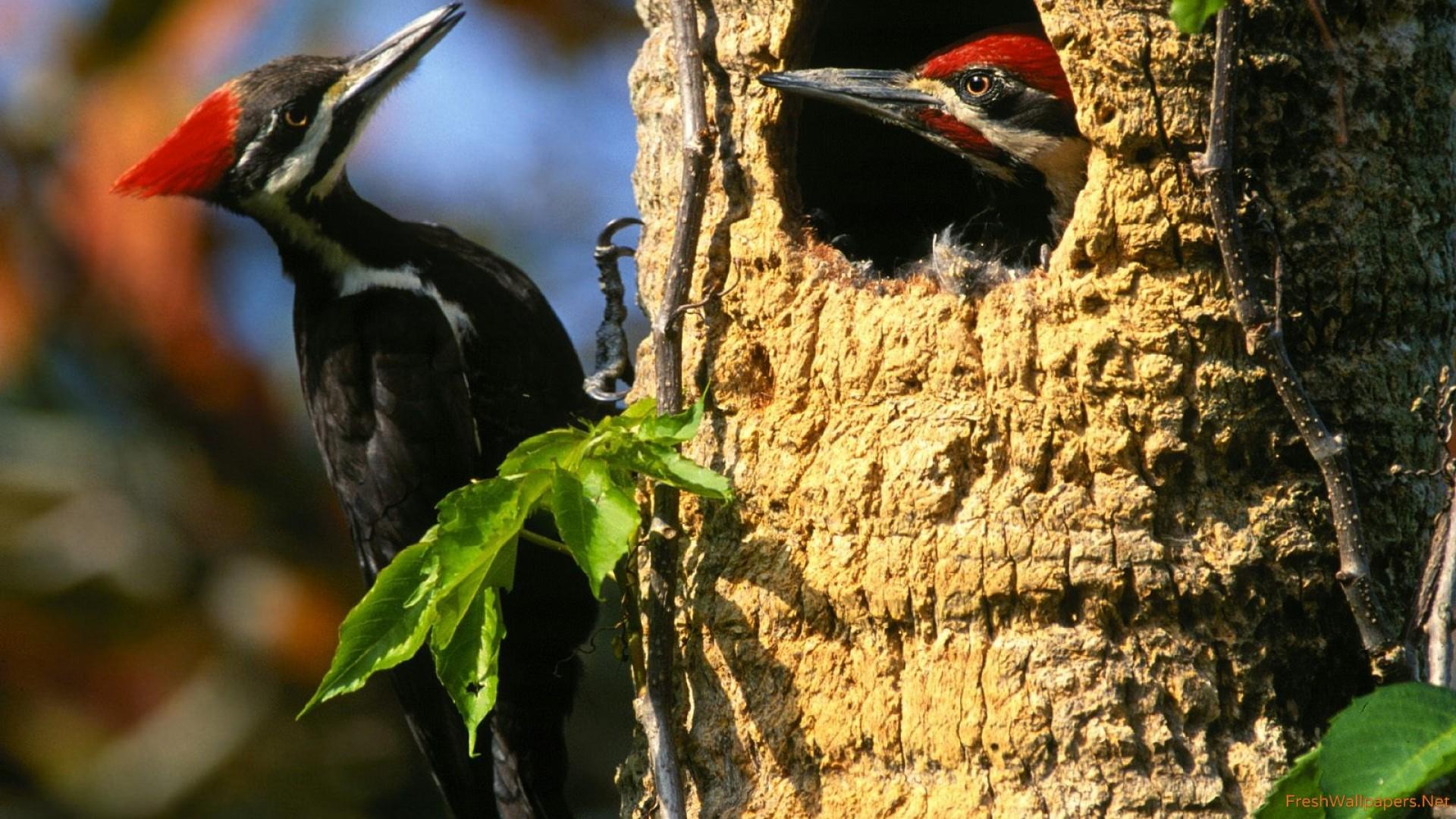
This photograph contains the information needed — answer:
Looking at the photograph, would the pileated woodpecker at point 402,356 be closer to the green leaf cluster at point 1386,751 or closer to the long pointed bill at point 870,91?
the long pointed bill at point 870,91

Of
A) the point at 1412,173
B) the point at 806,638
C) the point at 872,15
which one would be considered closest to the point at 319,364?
the point at 872,15

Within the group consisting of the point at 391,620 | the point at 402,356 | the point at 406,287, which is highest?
the point at 406,287

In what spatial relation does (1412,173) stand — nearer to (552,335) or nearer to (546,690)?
(552,335)

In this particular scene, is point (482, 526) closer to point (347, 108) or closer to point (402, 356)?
point (402, 356)

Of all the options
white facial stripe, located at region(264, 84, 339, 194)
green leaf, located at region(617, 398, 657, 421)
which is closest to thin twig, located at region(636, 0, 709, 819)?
green leaf, located at region(617, 398, 657, 421)

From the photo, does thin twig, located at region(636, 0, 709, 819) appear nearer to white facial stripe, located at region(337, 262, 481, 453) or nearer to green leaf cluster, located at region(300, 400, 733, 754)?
green leaf cluster, located at region(300, 400, 733, 754)

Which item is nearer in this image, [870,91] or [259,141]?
[870,91]

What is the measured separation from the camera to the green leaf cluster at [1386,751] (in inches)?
76.2

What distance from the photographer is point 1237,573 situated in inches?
96.3

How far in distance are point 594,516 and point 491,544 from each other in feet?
0.57

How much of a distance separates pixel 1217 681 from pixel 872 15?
1.99 m

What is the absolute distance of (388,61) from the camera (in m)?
4.16

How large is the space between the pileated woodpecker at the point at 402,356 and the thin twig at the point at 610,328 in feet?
1.13

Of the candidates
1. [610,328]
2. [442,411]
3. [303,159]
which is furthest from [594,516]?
[303,159]
